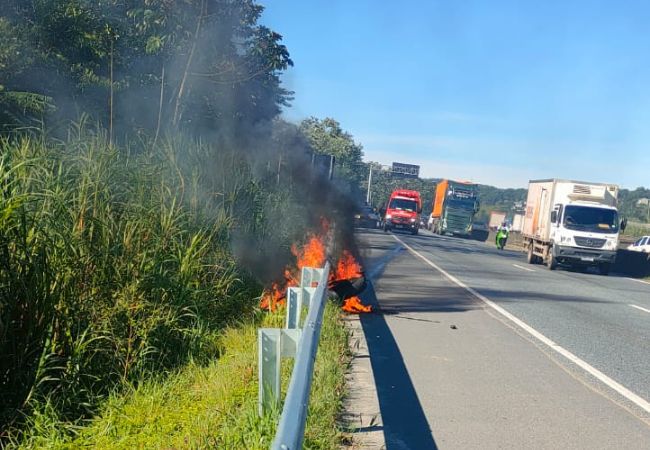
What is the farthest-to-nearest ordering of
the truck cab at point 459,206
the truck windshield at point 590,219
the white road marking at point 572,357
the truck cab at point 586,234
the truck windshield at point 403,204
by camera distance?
the truck cab at point 459,206 → the truck windshield at point 403,204 → the truck windshield at point 590,219 → the truck cab at point 586,234 → the white road marking at point 572,357

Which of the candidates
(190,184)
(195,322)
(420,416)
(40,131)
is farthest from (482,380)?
(40,131)

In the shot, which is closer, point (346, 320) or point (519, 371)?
point (519, 371)

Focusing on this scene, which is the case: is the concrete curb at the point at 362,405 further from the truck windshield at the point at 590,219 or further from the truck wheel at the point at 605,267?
the truck wheel at the point at 605,267

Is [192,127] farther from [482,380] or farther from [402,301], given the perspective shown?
[482,380]

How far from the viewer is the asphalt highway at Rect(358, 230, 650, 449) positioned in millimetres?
5418

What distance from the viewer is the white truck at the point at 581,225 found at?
25.2 meters

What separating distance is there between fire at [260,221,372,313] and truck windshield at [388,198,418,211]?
37.4m

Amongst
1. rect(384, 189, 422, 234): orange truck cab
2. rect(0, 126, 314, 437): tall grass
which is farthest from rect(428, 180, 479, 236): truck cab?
rect(0, 126, 314, 437): tall grass

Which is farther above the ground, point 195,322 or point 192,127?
point 192,127

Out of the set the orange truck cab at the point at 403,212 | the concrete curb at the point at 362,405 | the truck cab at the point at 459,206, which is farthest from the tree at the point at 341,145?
the concrete curb at the point at 362,405

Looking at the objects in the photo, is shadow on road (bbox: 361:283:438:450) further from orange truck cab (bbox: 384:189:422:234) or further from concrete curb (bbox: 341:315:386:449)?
orange truck cab (bbox: 384:189:422:234)

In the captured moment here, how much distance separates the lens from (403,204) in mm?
49938

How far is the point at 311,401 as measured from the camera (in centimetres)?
518

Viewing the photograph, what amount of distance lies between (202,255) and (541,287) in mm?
11522
